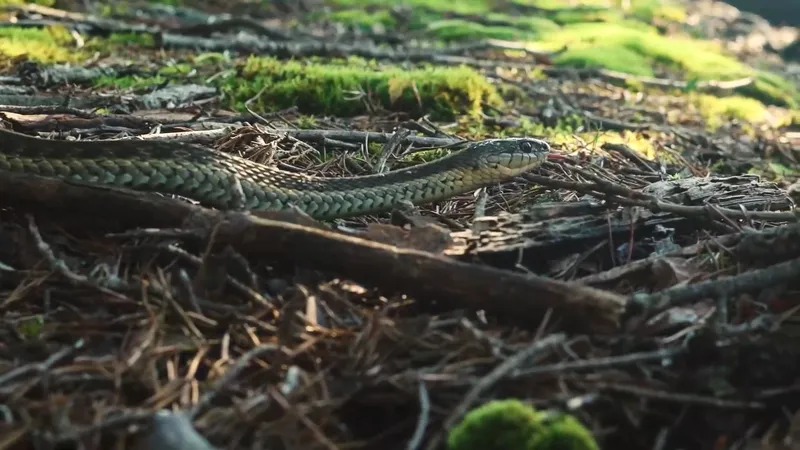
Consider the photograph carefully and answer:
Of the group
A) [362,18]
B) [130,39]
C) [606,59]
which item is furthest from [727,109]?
[130,39]

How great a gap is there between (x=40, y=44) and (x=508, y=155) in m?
5.82

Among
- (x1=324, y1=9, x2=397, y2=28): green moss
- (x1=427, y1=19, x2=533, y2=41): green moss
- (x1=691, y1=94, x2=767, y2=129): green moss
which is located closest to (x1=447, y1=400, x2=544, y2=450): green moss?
(x1=691, y1=94, x2=767, y2=129): green moss

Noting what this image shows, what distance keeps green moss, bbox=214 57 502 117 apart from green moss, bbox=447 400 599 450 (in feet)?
14.6

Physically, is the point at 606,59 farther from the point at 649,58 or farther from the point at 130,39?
the point at 130,39

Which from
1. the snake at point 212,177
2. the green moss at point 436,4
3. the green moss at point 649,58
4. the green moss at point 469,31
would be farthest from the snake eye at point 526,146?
the green moss at point 436,4

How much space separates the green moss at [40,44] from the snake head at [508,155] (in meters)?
4.69

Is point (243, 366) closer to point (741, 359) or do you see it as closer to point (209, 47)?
point (741, 359)

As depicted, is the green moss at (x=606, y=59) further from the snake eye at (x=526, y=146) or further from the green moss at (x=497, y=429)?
the green moss at (x=497, y=429)

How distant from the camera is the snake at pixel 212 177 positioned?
335 cm

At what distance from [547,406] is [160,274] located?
1.43 m

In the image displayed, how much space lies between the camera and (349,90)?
6.41 m

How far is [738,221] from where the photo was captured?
11.6 feet

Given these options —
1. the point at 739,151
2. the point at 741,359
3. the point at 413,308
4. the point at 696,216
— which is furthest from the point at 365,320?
the point at 739,151

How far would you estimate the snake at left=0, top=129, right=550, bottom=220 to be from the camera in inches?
132
